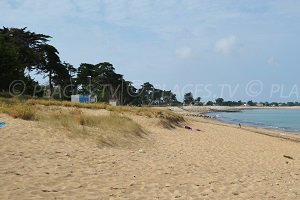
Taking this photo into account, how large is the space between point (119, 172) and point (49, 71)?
138ft

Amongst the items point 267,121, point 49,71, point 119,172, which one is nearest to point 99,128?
point 119,172

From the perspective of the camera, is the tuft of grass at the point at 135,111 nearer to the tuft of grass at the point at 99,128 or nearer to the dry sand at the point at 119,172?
the tuft of grass at the point at 99,128

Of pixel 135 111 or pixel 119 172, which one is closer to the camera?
pixel 119 172

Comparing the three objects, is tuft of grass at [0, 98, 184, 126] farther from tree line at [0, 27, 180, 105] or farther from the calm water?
the calm water

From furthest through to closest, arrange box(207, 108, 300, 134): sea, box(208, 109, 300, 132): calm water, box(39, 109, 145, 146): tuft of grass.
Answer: box(208, 109, 300, 132): calm water < box(207, 108, 300, 134): sea < box(39, 109, 145, 146): tuft of grass

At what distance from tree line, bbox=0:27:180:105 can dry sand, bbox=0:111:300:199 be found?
787 inches

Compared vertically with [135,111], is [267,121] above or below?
below

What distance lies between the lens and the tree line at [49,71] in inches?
1233

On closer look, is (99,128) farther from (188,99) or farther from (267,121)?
(188,99)

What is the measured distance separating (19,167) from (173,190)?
2975 millimetres

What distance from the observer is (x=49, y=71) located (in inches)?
1900

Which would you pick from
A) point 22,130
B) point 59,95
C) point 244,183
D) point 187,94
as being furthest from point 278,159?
point 187,94

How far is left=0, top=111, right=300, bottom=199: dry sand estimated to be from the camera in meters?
6.58

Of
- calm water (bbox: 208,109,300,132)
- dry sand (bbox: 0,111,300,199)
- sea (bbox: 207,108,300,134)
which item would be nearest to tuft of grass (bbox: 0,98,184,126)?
dry sand (bbox: 0,111,300,199)
